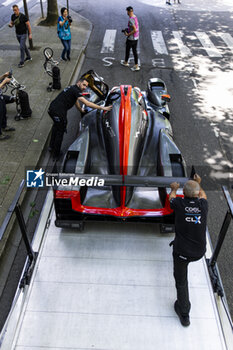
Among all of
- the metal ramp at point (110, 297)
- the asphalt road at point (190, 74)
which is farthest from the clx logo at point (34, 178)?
the asphalt road at point (190, 74)

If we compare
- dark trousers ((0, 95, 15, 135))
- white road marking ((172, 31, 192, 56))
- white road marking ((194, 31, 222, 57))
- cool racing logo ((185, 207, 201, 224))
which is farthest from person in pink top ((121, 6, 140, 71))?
cool racing logo ((185, 207, 201, 224))

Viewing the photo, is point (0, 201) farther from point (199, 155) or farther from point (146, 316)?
point (199, 155)

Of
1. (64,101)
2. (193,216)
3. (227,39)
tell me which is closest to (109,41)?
(227,39)

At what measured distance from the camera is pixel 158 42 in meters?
13.6

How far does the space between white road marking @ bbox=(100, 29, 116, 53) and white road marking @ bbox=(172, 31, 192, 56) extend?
2.85 m

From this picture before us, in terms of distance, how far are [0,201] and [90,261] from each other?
2.06 meters

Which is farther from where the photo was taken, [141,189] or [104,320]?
[141,189]

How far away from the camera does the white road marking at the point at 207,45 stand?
12.5 meters

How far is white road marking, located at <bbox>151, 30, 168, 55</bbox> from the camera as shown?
12.7 metres

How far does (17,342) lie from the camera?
3.39m

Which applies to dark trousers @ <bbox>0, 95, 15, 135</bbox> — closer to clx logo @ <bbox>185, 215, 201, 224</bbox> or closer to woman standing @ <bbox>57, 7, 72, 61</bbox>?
woman standing @ <bbox>57, 7, 72, 61</bbox>

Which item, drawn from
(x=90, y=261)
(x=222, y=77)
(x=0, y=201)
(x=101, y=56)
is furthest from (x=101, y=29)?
(x=90, y=261)

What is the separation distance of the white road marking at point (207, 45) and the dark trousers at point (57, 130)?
8.61 meters

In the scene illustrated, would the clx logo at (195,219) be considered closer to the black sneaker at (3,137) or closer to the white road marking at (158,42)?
the black sneaker at (3,137)
